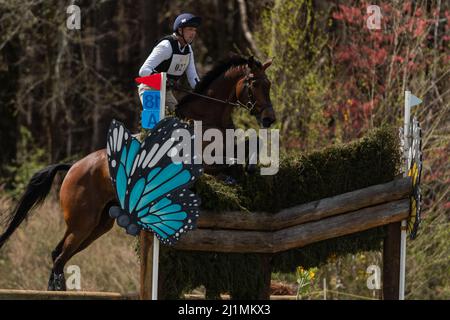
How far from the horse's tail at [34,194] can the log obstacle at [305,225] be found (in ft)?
8.79

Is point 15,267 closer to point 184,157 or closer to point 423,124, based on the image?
point 423,124

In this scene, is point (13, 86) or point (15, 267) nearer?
point (15, 267)

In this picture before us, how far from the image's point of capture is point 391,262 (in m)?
7.92

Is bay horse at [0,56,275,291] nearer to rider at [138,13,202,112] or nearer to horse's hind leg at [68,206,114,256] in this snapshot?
horse's hind leg at [68,206,114,256]

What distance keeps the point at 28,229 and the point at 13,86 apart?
20.2 ft

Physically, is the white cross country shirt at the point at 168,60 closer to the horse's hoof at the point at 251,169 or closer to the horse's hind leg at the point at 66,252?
the horse's hoof at the point at 251,169

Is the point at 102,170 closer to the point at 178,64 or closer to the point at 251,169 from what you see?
the point at 178,64

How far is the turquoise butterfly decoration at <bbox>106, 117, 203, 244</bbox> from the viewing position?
6863 mm

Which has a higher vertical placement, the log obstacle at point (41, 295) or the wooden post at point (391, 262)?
the wooden post at point (391, 262)

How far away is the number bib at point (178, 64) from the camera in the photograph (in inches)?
341

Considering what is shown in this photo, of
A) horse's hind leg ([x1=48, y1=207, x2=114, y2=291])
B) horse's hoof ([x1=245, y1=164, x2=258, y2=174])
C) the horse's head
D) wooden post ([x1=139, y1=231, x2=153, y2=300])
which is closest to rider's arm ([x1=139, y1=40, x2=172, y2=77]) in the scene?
the horse's head

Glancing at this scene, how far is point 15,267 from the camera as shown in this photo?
13523 mm

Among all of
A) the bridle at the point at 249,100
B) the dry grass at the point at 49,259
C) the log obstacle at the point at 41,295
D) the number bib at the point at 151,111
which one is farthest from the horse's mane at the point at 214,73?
the dry grass at the point at 49,259
